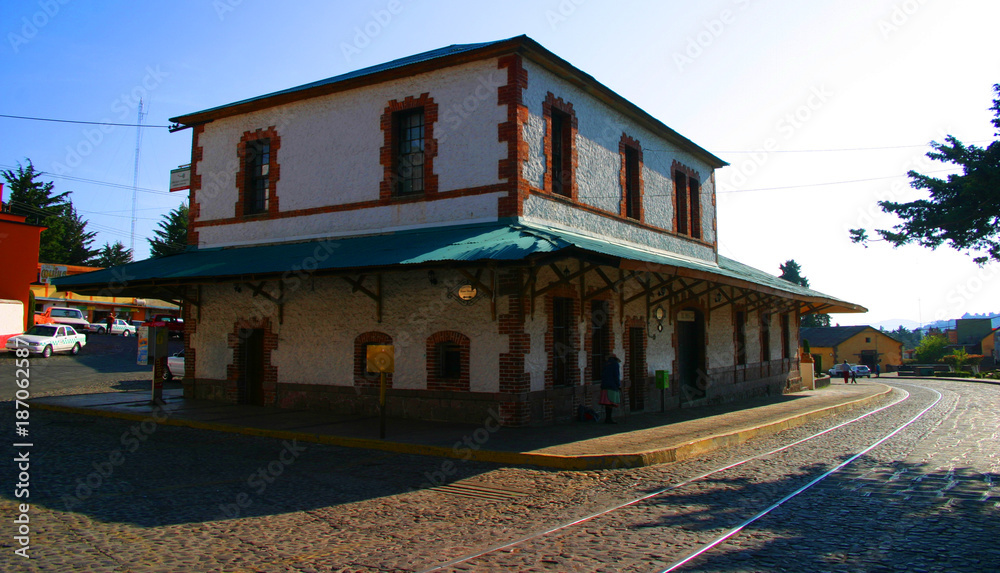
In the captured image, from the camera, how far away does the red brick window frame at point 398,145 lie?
45.9 feet

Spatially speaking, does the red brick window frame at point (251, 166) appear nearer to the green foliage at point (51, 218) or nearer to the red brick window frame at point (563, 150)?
the red brick window frame at point (563, 150)

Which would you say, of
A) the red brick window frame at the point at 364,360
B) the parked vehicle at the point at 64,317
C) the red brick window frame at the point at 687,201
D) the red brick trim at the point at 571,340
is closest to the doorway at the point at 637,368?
the red brick trim at the point at 571,340

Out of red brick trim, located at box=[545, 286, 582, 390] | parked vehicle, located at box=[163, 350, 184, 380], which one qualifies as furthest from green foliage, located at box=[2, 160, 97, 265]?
red brick trim, located at box=[545, 286, 582, 390]

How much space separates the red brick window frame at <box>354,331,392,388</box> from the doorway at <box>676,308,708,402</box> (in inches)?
358

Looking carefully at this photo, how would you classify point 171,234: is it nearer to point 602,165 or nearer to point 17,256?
point 17,256

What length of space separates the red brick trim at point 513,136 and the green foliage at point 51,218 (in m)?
50.6

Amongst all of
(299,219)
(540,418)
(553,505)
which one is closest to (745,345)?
(540,418)

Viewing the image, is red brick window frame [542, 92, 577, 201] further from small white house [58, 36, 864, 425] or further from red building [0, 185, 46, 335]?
red building [0, 185, 46, 335]

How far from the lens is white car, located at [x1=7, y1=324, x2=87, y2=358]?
30188 mm

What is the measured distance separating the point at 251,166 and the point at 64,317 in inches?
1426

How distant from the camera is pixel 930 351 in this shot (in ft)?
253

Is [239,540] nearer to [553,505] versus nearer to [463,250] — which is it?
[553,505]

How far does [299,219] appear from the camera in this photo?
1588cm

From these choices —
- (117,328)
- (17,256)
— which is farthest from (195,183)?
(117,328)
